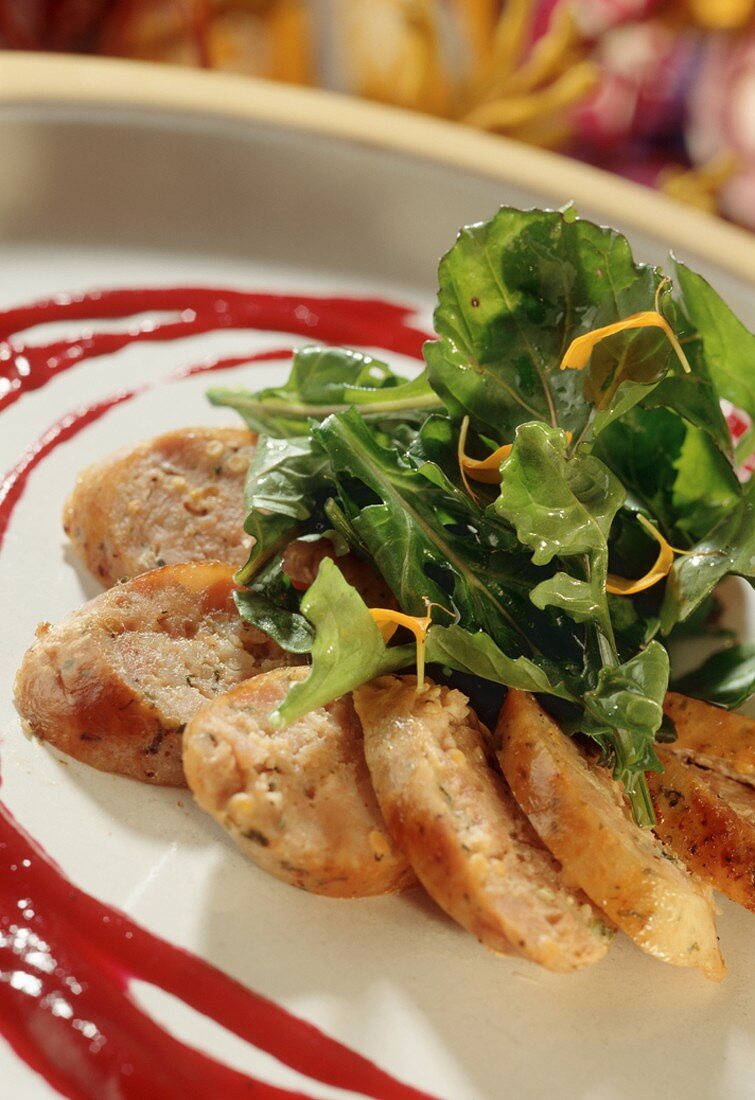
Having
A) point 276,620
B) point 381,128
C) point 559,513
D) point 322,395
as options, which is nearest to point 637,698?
point 559,513

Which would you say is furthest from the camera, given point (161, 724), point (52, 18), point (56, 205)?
point (52, 18)

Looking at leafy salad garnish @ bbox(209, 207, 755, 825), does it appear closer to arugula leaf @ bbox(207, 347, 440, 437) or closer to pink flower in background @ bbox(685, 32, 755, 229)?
arugula leaf @ bbox(207, 347, 440, 437)

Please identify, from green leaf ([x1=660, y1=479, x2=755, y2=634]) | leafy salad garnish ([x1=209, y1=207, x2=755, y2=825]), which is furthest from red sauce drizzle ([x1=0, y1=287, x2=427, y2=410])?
green leaf ([x1=660, y1=479, x2=755, y2=634])

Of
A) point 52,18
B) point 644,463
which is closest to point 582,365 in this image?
point 644,463

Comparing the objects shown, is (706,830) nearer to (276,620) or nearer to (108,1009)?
(276,620)

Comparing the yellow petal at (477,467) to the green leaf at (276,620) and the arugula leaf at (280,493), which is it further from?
the green leaf at (276,620)

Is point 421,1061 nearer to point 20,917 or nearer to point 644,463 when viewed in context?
point 20,917

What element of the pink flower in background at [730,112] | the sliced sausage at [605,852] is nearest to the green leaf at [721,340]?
the sliced sausage at [605,852]
